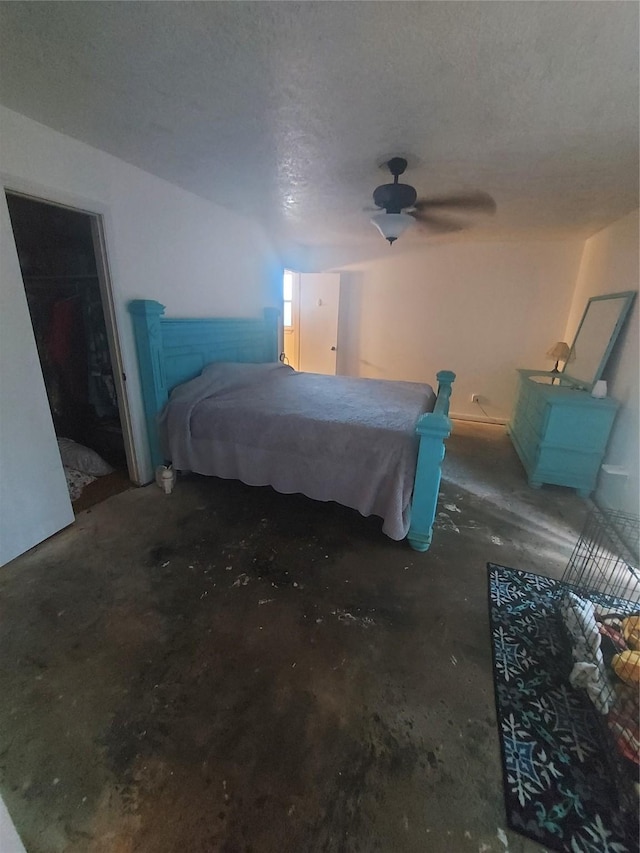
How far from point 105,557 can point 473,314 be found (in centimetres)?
460

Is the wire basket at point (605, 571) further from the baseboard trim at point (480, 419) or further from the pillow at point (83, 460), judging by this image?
the pillow at point (83, 460)

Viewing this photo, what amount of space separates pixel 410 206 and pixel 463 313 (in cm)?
252

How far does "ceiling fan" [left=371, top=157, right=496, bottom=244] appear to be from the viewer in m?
2.18

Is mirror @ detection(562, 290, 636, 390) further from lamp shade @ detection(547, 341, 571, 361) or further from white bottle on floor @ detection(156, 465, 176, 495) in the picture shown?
white bottle on floor @ detection(156, 465, 176, 495)

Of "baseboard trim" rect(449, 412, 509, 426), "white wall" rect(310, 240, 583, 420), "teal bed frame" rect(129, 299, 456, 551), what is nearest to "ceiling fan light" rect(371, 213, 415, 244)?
"teal bed frame" rect(129, 299, 456, 551)

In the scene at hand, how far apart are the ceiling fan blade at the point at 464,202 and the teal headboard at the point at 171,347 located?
1.96 metres

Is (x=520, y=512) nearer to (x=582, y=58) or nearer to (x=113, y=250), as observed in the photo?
(x=582, y=58)

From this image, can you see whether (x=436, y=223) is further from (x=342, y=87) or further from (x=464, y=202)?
(x=342, y=87)

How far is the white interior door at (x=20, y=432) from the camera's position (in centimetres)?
176

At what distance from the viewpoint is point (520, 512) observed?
256 centimetres

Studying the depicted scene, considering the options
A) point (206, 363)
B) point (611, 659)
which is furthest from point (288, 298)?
point (611, 659)

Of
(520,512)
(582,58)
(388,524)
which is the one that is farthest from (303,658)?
(582,58)

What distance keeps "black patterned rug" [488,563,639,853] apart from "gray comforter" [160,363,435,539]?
2.42 ft

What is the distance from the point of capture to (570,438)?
109 inches
